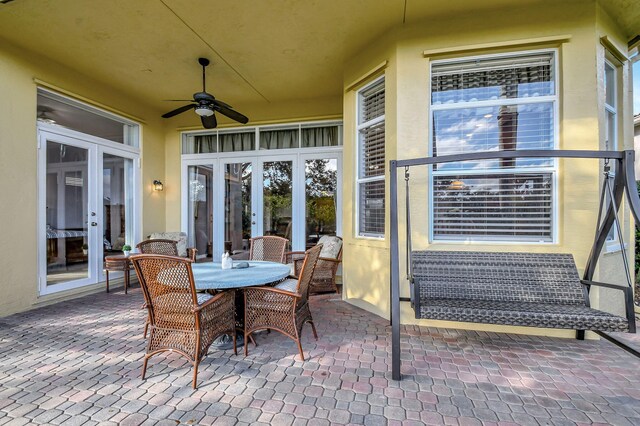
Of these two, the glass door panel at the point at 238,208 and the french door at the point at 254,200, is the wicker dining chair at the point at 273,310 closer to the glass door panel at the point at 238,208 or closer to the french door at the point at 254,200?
the french door at the point at 254,200

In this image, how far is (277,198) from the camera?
5.73m

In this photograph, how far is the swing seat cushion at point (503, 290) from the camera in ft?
7.27

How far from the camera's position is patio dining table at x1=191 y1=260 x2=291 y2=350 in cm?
238

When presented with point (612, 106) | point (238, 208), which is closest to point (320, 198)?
point (238, 208)

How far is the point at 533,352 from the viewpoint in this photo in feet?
8.81

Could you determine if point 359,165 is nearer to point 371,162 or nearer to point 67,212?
point 371,162

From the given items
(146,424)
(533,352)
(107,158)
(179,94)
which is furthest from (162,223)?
(533,352)

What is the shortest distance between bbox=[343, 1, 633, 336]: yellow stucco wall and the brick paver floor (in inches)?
24.3

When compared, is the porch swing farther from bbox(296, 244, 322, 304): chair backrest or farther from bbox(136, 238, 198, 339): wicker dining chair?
bbox(136, 238, 198, 339): wicker dining chair

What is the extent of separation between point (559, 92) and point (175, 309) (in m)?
4.07

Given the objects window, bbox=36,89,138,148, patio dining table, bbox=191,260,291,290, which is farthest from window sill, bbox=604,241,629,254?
window, bbox=36,89,138,148

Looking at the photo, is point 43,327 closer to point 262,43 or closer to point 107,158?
point 107,158

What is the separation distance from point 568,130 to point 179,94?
5560mm

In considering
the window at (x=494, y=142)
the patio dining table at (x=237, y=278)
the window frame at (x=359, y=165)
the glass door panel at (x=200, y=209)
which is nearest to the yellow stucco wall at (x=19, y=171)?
the glass door panel at (x=200, y=209)
